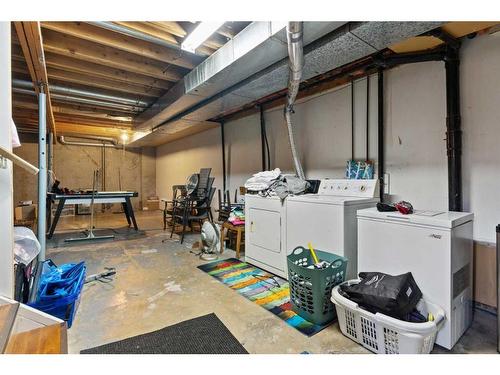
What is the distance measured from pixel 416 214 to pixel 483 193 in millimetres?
795

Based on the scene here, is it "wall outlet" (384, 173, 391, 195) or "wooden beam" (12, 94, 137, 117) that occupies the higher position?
"wooden beam" (12, 94, 137, 117)

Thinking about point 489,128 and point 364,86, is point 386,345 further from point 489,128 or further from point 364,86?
point 364,86

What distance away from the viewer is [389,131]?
8.80 ft

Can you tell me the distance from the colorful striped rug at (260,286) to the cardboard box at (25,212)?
474 cm

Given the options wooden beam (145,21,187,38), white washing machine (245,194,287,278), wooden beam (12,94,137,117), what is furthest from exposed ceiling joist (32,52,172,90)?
white washing machine (245,194,287,278)

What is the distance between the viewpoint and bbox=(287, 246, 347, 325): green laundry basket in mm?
1854

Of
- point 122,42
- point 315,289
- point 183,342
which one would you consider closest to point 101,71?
point 122,42

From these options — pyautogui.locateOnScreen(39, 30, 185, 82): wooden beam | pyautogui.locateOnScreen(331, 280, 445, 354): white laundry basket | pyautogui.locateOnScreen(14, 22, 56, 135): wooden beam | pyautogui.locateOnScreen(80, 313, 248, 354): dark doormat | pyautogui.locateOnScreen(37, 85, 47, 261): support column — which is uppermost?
pyautogui.locateOnScreen(39, 30, 185, 82): wooden beam

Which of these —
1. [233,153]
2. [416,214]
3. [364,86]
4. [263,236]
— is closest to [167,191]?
[233,153]

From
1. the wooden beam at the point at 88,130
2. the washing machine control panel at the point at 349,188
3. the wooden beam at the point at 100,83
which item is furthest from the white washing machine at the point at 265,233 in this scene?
the wooden beam at the point at 88,130

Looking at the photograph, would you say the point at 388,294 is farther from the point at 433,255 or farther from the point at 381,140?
the point at 381,140

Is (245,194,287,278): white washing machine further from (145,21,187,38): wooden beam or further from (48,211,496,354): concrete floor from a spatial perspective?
(145,21,187,38): wooden beam

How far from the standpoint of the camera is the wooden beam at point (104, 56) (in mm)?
2777

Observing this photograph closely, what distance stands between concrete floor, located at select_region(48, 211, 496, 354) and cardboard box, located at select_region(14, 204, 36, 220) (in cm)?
264
